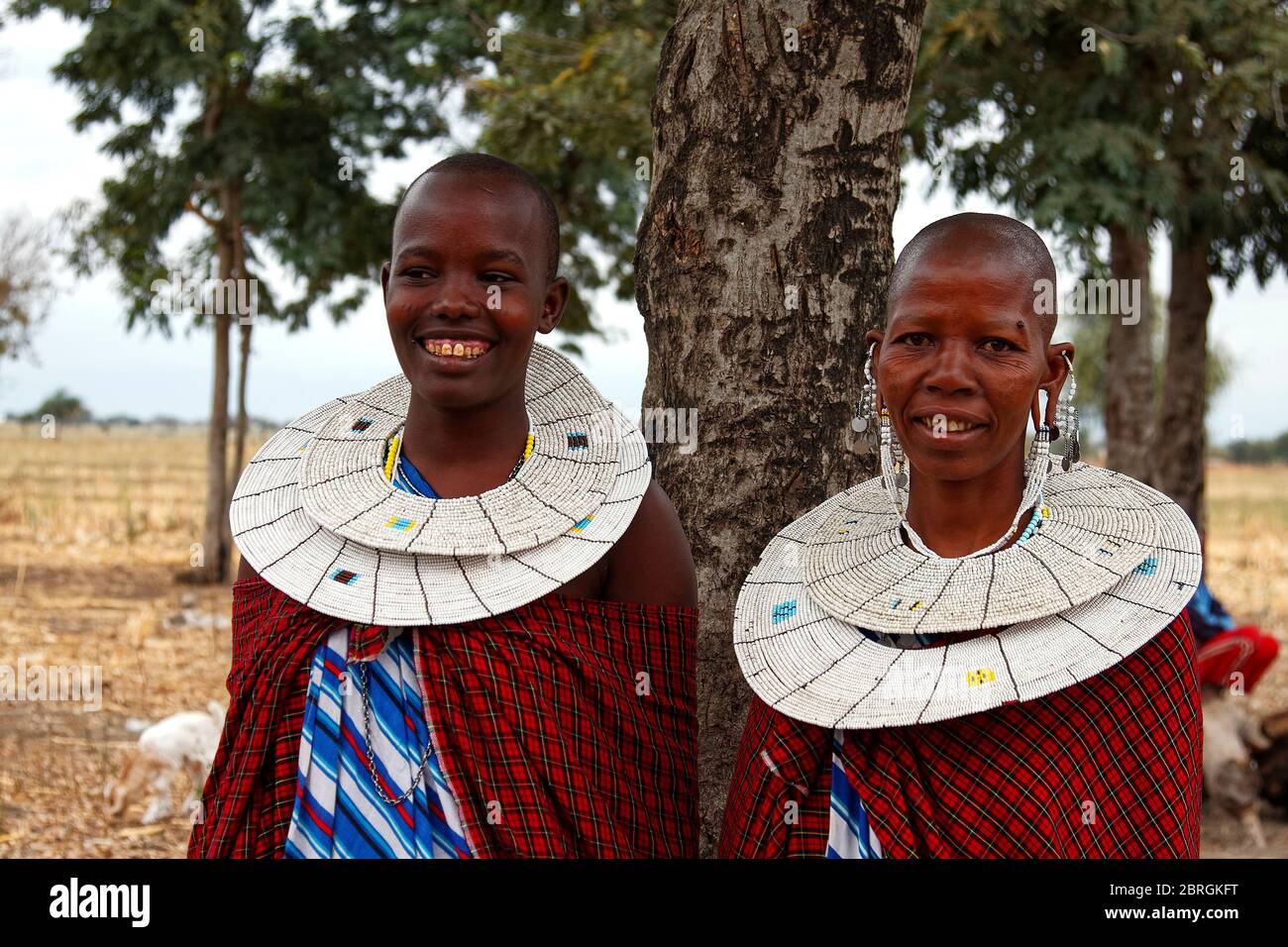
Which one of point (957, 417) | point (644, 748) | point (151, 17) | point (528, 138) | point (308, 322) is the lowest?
point (644, 748)

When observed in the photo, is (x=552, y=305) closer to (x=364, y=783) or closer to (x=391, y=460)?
(x=391, y=460)

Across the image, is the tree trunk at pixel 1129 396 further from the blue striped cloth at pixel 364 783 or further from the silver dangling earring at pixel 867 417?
the blue striped cloth at pixel 364 783

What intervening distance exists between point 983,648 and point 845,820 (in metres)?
0.36

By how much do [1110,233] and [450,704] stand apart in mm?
6411

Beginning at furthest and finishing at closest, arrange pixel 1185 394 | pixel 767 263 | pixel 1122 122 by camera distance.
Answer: pixel 1185 394, pixel 1122 122, pixel 767 263

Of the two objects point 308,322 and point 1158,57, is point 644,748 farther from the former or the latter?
point 308,322

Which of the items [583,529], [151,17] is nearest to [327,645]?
[583,529]

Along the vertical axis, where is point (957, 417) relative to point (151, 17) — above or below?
below

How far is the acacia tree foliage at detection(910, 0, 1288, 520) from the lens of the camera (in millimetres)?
6785

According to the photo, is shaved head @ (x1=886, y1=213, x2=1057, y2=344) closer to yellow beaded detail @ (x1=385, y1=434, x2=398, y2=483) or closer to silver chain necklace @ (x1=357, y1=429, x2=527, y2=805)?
yellow beaded detail @ (x1=385, y1=434, x2=398, y2=483)

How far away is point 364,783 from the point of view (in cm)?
221

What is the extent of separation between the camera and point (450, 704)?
2.21 meters

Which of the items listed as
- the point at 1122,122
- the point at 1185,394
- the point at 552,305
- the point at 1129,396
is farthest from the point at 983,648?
the point at 1185,394

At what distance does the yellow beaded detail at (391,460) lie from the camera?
2.48 m
